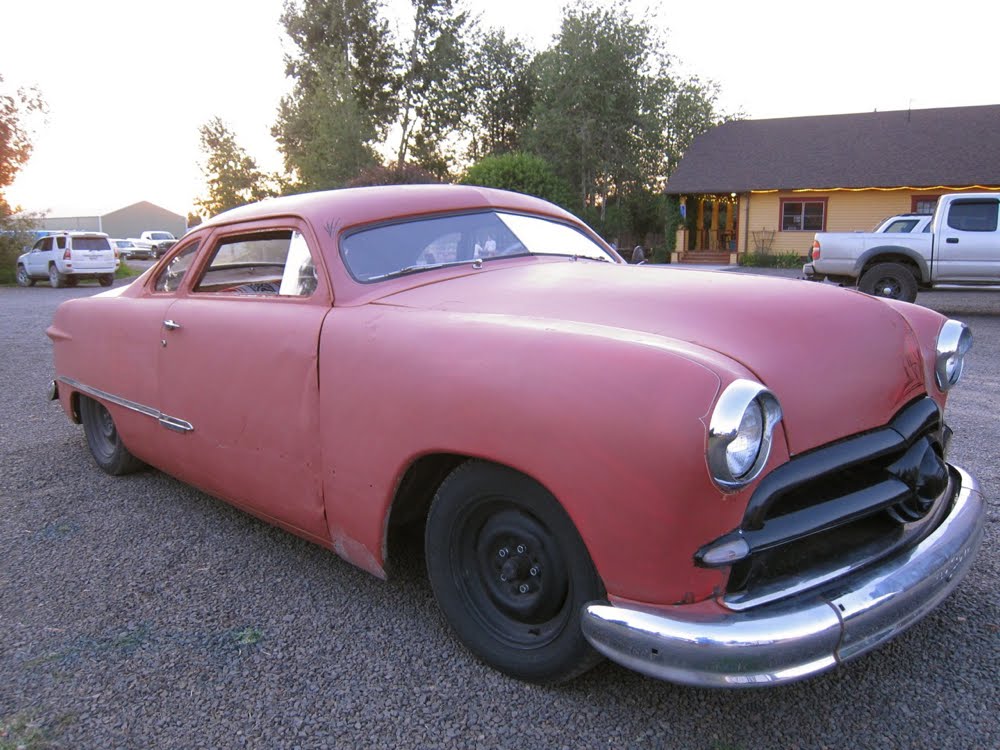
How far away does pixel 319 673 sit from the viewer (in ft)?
7.73

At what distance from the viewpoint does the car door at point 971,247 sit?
1168 centimetres

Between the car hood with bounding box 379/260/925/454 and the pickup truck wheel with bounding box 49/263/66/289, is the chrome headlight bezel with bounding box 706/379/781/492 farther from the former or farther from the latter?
the pickup truck wheel with bounding box 49/263/66/289

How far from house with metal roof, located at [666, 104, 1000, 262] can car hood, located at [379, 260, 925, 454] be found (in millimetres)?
24206

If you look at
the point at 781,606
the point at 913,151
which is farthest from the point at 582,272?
the point at 913,151

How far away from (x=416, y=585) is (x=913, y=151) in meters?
27.1

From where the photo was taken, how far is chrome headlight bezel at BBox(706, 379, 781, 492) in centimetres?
172

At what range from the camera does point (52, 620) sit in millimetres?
2713

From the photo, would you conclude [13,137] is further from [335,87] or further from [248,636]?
[248,636]

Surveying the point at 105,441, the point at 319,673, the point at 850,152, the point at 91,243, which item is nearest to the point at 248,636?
the point at 319,673

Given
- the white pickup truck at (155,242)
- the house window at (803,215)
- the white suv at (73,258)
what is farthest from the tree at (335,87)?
the house window at (803,215)

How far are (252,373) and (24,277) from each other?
24.7m

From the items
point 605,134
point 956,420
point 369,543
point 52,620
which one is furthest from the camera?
point 605,134

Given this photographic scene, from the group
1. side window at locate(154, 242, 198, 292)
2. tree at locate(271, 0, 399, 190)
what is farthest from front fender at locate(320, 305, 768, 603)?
tree at locate(271, 0, 399, 190)

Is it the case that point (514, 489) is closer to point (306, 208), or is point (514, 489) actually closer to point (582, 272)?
point (582, 272)
